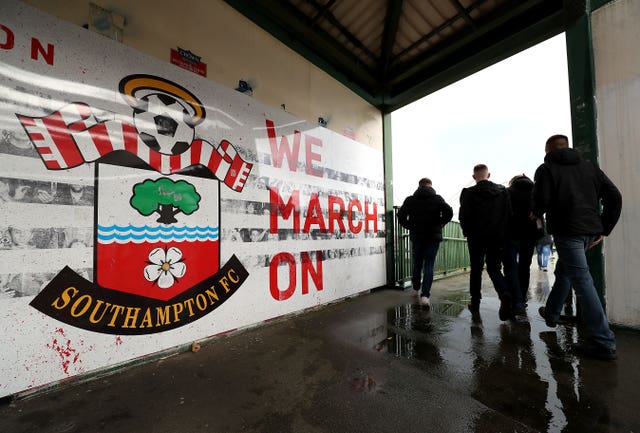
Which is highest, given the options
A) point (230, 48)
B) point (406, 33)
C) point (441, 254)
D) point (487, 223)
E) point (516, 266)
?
point (406, 33)

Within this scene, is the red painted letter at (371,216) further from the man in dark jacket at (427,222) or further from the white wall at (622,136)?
the white wall at (622,136)

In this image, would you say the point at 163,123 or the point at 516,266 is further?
the point at 516,266

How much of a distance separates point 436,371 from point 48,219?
301 centimetres

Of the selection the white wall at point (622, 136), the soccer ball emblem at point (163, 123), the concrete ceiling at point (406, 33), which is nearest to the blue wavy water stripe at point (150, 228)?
the soccer ball emblem at point (163, 123)

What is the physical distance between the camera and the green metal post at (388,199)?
5039 mm

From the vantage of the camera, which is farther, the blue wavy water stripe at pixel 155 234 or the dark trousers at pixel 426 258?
the dark trousers at pixel 426 258

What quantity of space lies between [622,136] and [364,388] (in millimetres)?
3694

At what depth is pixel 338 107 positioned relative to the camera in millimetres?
4375

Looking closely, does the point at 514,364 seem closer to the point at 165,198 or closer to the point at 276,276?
the point at 276,276

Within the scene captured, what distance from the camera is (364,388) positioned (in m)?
1.81

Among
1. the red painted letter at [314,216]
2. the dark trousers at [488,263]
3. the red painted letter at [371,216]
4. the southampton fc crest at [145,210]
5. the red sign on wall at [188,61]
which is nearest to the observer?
the southampton fc crest at [145,210]

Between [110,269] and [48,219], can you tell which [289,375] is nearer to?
[110,269]

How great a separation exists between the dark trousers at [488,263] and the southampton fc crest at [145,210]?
290 cm

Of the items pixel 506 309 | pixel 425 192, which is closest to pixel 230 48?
pixel 425 192
